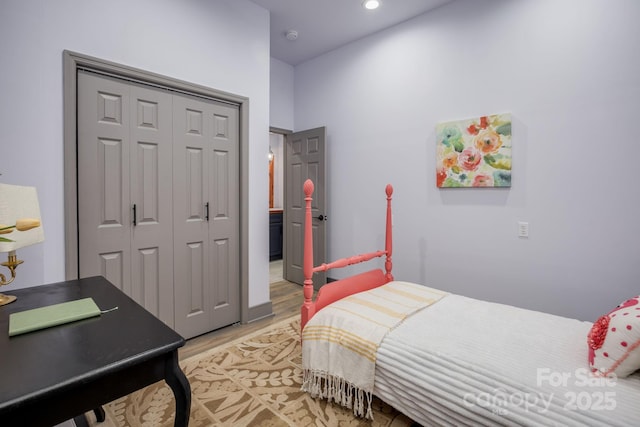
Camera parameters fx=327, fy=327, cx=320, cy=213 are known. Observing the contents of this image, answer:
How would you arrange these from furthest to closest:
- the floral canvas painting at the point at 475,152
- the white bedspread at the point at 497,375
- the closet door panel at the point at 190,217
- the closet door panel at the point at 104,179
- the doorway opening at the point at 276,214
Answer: the doorway opening at the point at 276,214, the floral canvas painting at the point at 475,152, the closet door panel at the point at 190,217, the closet door panel at the point at 104,179, the white bedspread at the point at 497,375

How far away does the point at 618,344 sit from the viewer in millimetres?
1229

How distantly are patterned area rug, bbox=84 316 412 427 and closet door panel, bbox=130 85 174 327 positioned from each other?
61 centimetres

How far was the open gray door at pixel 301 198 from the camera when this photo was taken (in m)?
4.09

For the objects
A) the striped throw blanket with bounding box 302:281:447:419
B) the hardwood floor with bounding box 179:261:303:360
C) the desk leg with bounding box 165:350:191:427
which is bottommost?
the hardwood floor with bounding box 179:261:303:360

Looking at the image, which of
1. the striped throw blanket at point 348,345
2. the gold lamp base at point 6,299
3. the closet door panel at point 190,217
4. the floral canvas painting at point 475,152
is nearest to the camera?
the gold lamp base at point 6,299

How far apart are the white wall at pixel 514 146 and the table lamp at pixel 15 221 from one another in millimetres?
2950

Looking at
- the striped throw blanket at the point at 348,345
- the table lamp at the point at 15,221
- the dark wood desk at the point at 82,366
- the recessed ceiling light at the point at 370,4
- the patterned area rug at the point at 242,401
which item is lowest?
the patterned area rug at the point at 242,401

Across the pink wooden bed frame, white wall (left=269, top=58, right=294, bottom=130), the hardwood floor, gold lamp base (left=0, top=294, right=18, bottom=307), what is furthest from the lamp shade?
white wall (left=269, top=58, right=294, bottom=130)

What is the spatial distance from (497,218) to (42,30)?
11.6 ft

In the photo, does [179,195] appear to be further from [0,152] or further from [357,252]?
[357,252]

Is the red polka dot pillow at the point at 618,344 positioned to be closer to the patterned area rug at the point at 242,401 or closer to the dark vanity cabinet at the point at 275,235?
the patterned area rug at the point at 242,401

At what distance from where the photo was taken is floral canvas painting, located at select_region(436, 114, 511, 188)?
2.75 m

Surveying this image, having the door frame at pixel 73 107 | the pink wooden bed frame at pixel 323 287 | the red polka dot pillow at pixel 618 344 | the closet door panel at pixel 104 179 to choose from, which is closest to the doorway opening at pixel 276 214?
the door frame at pixel 73 107

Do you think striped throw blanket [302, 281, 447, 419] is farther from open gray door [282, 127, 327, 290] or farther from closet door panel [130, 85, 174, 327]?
open gray door [282, 127, 327, 290]
